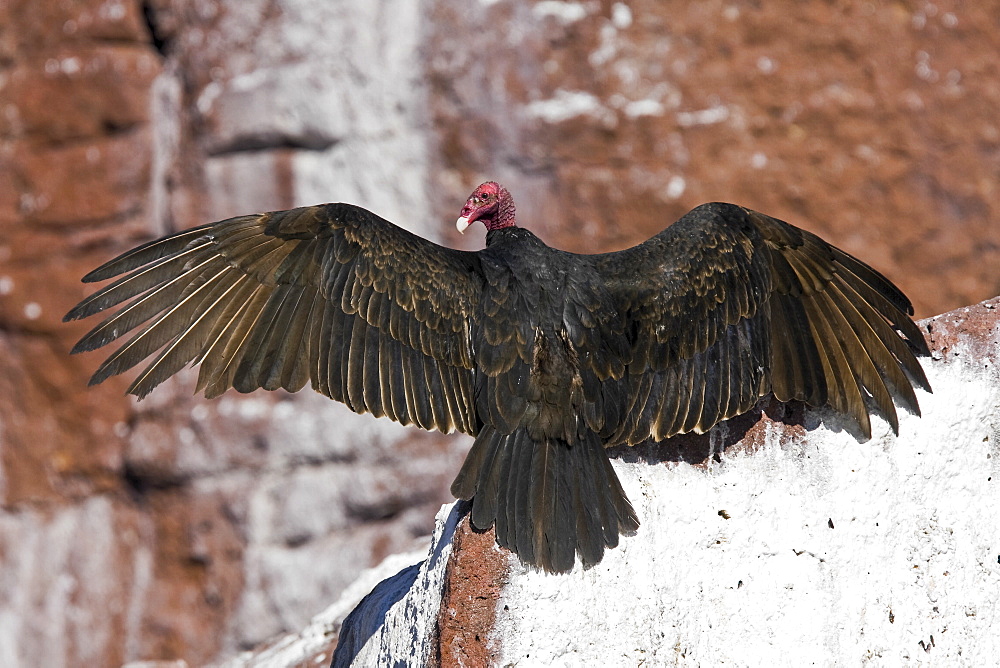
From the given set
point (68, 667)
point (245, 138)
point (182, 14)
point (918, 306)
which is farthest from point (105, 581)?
point (918, 306)

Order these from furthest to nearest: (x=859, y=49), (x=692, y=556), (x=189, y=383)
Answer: (x=189, y=383) → (x=859, y=49) → (x=692, y=556)

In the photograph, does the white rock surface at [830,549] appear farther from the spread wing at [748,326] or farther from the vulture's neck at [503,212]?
the vulture's neck at [503,212]

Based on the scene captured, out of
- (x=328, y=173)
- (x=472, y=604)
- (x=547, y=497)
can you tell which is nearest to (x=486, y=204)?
(x=547, y=497)

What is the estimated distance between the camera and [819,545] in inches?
124

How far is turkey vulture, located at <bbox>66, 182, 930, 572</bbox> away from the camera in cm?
314

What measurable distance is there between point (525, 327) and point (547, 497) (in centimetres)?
50

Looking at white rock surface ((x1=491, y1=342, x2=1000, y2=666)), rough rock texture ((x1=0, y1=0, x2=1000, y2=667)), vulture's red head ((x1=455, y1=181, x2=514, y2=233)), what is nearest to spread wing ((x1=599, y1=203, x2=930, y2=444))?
white rock surface ((x1=491, y1=342, x2=1000, y2=666))

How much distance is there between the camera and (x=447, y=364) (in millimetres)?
3287

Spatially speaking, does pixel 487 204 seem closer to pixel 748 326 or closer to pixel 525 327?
pixel 525 327

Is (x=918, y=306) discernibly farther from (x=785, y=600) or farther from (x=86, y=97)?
(x=86, y=97)

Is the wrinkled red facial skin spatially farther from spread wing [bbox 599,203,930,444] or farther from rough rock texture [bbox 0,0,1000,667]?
rough rock texture [bbox 0,0,1000,667]

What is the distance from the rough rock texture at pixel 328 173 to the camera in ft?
20.4

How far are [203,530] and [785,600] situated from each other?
4.41 meters

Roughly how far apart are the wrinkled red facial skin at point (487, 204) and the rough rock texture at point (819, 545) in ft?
3.98
